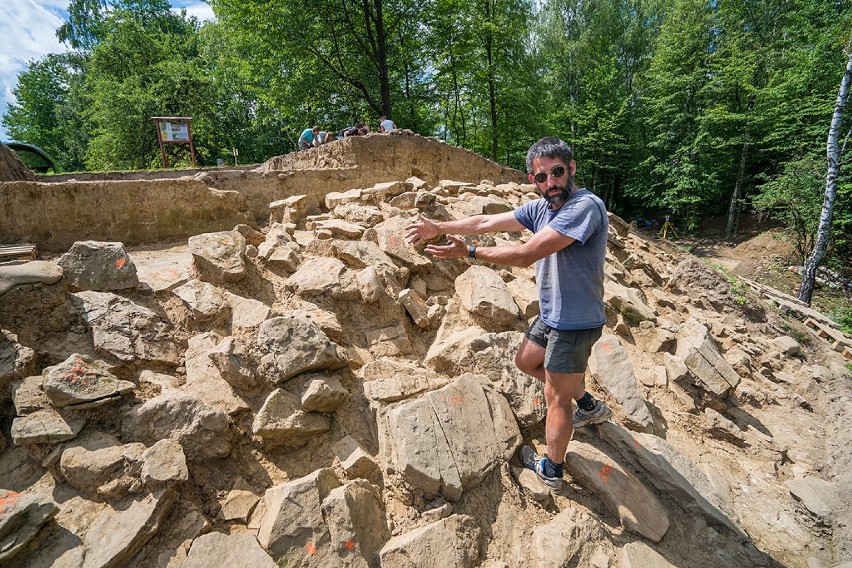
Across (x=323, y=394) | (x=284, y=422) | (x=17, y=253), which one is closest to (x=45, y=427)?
(x=284, y=422)

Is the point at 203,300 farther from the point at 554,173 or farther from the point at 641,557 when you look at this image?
the point at 641,557

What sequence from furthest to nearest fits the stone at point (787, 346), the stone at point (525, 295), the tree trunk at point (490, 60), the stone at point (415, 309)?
1. the tree trunk at point (490, 60)
2. the stone at point (787, 346)
3. the stone at point (525, 295)
4. the stone at point (415, 309)

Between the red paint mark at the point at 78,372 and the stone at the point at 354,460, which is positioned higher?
the red paint mark at the point at 78,372

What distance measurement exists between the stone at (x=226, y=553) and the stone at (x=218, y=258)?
2276 millimetres

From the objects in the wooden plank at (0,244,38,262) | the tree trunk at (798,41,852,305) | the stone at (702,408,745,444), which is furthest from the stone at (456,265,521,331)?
the tree trunk at (798,41,852,305)

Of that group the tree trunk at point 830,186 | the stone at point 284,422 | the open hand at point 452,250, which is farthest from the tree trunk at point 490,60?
the stone at point 284,422

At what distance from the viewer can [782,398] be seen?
13.9 ft

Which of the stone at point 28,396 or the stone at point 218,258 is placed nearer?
the stone at point 28,396

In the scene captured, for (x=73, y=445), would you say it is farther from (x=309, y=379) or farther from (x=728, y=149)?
(x=728, y=149)

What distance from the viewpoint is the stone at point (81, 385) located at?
2049 mm

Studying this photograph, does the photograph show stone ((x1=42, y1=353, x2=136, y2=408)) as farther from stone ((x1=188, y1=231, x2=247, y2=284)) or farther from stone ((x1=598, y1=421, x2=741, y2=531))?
stone ((x1=598, y1=421, x2=741, y2=531))

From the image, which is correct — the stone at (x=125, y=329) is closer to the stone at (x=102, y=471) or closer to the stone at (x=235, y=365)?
the stone at (x=235, y=365)

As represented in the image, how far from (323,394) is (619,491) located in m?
2.09

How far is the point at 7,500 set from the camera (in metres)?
1.71
